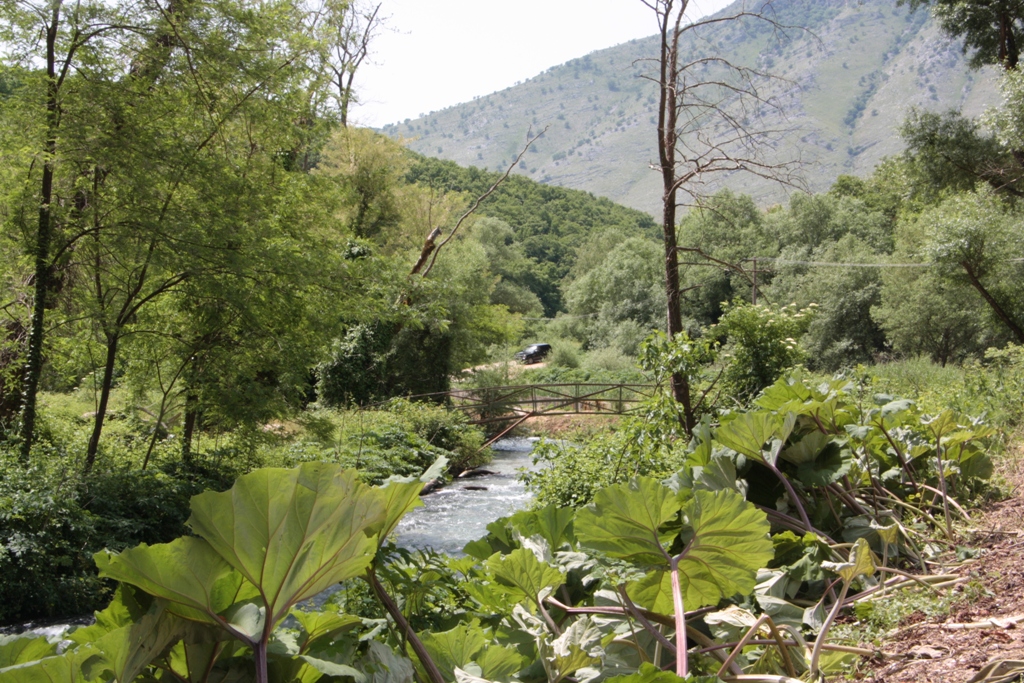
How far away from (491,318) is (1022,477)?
19024mm

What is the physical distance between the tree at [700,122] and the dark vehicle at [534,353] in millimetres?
28575

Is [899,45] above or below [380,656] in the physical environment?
above

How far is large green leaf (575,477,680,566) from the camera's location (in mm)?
1241

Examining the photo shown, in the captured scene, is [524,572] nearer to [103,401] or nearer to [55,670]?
[55,670]

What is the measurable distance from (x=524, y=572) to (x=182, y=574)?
72 cm

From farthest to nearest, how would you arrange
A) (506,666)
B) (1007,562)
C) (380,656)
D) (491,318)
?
(491,318), (1007,562), (506,666), (380,656)

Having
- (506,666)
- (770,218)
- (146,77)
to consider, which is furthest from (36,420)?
(770,218)

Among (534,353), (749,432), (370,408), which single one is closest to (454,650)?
(749,432)

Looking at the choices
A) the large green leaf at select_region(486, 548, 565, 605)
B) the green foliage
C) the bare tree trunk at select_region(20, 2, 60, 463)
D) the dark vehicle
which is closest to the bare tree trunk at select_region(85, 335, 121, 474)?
the bare tree trunk at select_region(20, 2, 60, 463)

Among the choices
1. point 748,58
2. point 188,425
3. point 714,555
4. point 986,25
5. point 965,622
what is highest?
point 748,58

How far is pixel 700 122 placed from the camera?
26.5 ft

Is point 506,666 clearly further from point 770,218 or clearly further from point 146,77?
point 770,218

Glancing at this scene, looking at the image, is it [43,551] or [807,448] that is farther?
[43,551]

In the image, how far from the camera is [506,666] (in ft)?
3.47
